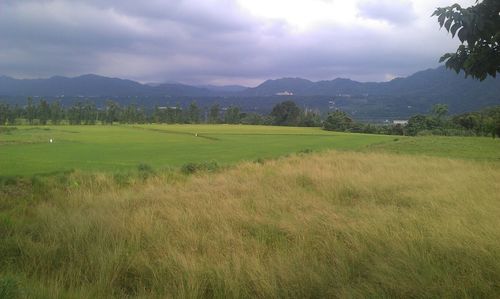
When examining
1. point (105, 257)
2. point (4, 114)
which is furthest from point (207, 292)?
point (4, 114)

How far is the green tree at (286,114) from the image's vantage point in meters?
128

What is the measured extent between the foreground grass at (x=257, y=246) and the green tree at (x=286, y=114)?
116828 mm

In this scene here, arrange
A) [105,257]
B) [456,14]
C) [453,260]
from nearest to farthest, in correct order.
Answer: [456,14], [453,260], [105,257]

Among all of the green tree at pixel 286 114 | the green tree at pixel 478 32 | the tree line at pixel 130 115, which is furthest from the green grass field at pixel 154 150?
the green tree at pixel 286 114

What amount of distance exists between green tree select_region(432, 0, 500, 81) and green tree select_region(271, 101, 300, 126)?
122 metres

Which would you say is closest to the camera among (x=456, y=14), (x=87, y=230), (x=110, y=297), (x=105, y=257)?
(x=456, y=14)

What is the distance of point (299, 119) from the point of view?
124375mm

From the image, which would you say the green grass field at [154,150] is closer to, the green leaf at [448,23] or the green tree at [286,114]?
the green leaf at [448,23]

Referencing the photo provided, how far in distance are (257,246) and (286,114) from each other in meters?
124

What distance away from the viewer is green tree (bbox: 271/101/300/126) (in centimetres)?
12788

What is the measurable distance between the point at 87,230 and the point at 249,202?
3.90 meters

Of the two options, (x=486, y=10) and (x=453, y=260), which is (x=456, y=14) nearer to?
(x=486, y=10)

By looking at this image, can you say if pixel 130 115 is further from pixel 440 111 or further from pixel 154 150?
pixel 154 150

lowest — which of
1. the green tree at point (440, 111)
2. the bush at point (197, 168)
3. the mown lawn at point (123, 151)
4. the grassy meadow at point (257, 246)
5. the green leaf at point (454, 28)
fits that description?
the mown lawn at point (123, 151)
